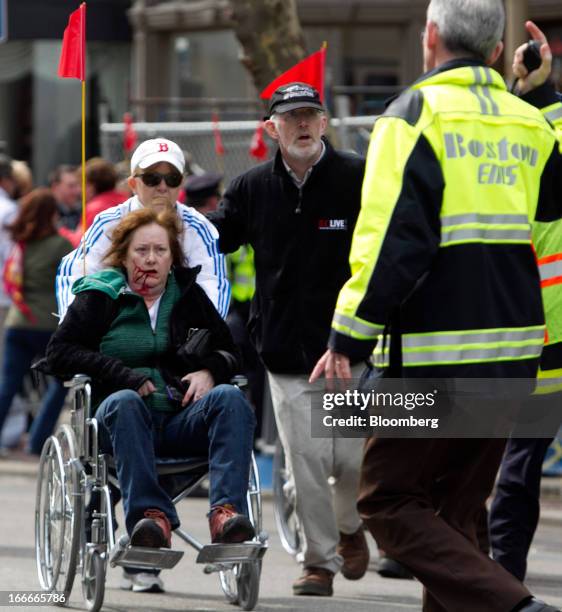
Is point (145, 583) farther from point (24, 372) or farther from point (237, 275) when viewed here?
point (24, 372)

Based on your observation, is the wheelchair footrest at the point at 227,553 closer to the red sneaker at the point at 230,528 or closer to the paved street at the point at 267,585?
the red sneaker at the point at 230,528

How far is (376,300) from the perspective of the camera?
512cm

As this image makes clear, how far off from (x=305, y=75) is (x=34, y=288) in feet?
14.4

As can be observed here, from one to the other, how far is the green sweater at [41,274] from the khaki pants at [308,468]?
490 centimetres

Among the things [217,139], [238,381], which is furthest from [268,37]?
[238,381]

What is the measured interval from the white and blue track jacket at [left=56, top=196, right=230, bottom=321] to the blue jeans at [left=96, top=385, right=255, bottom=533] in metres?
0.61

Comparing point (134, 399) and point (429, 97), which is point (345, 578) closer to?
point (134, 399)

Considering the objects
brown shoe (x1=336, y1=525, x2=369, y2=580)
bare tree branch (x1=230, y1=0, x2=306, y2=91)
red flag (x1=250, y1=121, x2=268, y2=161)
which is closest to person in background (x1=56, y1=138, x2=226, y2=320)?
brown shoe (x1=336, y1=525, x2=369, y2=580)

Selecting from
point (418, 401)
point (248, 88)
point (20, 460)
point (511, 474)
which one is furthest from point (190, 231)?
point (248, 88)

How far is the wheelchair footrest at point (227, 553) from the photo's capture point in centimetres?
644

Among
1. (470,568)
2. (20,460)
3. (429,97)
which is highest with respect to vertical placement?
(429,97)

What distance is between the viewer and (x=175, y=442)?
690cm

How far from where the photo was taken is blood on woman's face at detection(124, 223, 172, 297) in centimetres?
711

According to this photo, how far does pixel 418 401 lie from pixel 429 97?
93 cm
